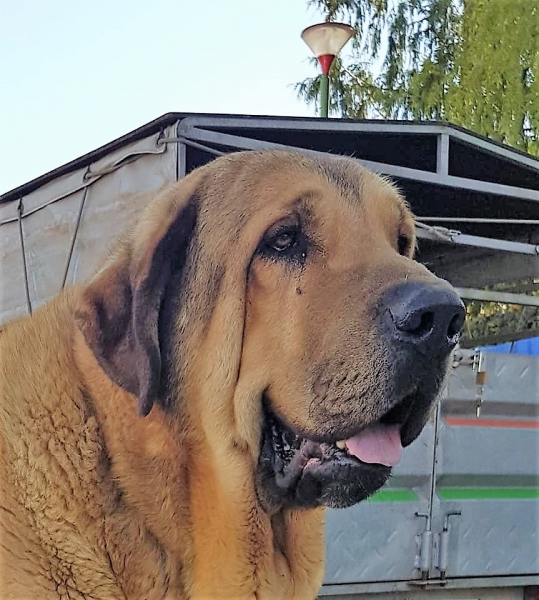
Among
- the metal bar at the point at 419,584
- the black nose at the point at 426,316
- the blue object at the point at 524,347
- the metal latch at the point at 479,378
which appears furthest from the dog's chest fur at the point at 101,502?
the blue object at the point at 524,347

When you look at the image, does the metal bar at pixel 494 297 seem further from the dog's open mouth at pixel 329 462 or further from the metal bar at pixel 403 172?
the dog's open mouth at pixel 329 462

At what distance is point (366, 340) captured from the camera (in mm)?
2203

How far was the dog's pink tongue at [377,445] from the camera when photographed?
2365mm

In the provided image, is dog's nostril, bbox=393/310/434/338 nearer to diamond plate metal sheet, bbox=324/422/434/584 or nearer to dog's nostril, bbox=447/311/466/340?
dog's nostril, bbox=447/311/466/340

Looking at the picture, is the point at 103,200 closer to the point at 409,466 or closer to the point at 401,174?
the point at 401,174

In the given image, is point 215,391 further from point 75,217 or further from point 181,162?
point 75,217

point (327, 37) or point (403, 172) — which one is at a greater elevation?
point (327, 37)

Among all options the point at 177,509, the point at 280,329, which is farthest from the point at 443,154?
the point at 177,509

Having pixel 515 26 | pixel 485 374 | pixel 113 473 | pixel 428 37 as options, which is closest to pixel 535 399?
pixel 485 374

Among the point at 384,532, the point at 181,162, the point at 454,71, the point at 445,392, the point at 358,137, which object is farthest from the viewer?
the point at 454,71

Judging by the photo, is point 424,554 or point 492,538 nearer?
point 424,554

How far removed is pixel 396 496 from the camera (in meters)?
4.36

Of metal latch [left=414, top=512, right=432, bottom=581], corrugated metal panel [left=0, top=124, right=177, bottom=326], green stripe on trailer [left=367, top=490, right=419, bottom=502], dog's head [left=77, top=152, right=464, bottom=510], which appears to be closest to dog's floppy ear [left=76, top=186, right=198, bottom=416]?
dog's head [left=77, top=152, right=464, bottom=510]

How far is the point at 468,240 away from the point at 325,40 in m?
3.51
